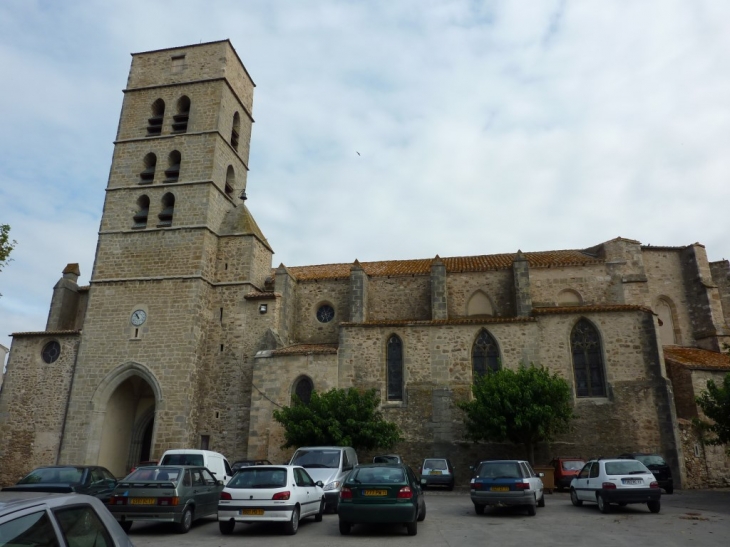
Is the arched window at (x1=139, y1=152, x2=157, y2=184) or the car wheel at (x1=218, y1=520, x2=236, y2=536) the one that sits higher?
the arched window at (x1=139, y1=152, x2=157, y2=184)

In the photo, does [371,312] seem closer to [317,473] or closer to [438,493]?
[438,493]

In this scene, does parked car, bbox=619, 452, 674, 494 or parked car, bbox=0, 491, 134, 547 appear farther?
parked car, bbox=619, 452, 674, 494

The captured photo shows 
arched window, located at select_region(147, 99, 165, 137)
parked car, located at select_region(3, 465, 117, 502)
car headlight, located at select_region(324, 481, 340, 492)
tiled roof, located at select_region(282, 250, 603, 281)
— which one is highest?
arched window, located at select_region(147, 99, 165, 137)

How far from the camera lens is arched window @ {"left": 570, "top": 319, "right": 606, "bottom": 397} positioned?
21750 mm

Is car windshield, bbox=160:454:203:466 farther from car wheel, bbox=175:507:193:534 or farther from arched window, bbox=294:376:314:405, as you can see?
arched window, bbox=294:376:314:405

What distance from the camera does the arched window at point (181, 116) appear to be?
28.6 meters

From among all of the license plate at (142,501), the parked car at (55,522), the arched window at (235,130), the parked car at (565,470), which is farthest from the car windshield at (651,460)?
the arched window at (235,130)

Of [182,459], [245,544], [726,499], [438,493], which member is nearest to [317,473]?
[182,459]

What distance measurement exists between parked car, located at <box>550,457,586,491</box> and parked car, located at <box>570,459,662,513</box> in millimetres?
5412

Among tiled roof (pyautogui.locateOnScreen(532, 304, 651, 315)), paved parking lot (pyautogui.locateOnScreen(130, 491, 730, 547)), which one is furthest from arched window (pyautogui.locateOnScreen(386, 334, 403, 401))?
paved parking lot (pyautogui.locateOnScreen(130, 491, 730, 547))

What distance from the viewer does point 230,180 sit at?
2922cm

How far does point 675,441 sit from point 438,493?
9.14 metres

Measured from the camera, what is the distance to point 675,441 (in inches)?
782

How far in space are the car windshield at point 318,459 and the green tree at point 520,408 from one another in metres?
7.60
